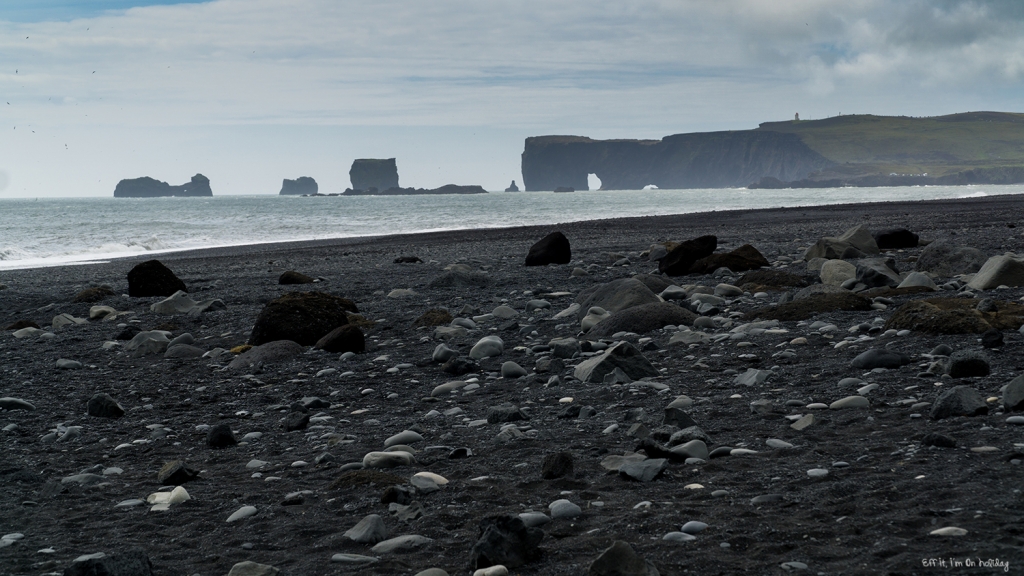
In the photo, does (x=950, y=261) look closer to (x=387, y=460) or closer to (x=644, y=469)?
(x=644, y=469)

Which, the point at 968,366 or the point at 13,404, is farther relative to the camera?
the point at 13,404

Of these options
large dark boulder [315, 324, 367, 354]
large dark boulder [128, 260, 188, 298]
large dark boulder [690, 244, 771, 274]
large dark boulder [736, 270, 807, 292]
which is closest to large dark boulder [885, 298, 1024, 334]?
large dark boulder [736, 270, 807, 292]

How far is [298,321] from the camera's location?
25.1 ft

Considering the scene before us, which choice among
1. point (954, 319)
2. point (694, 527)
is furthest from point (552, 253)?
point (694, 527)

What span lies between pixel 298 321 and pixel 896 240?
1019 cm

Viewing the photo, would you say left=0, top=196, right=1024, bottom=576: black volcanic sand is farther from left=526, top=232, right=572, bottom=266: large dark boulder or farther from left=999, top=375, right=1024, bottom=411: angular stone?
left=526, top=232, right=572, bottom=266: large dark boulder

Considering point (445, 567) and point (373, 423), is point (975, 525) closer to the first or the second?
point (445, 567)

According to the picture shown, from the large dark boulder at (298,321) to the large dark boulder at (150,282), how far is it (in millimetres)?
5265

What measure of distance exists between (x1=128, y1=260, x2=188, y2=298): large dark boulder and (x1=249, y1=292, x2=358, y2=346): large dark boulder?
5.27m

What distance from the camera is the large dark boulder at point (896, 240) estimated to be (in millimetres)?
13641

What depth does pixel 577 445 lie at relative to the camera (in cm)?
405

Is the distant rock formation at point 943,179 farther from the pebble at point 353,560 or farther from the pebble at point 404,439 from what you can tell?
the pebble at point 353,560

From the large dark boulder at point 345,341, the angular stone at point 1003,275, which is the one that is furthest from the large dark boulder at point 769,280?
the large dark boulder at point 345,341

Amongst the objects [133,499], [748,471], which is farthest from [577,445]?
[133,499]
